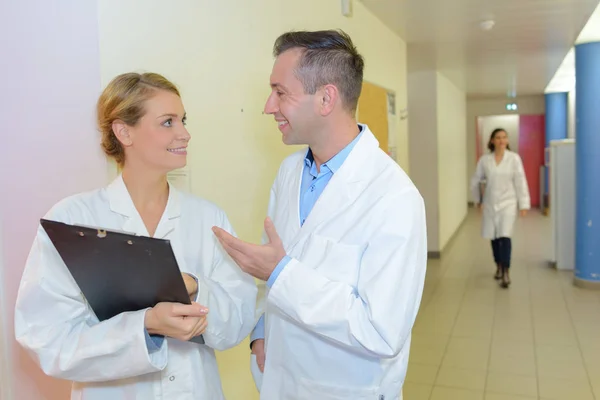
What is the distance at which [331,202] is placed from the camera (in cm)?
150

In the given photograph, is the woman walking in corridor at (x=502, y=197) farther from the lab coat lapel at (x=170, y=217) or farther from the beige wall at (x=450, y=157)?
the lab coat lapel at (x=170, y=217)

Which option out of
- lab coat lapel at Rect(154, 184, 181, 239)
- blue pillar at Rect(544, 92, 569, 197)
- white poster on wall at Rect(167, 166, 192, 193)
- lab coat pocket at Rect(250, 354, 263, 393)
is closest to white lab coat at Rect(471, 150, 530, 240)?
white poster on wall at Rect(167, 166, 192, 193)

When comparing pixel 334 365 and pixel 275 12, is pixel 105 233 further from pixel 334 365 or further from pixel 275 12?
pixel 275 12

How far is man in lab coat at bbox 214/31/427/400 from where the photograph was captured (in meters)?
1.31

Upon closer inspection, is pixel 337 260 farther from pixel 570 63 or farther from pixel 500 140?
pixel 570 63

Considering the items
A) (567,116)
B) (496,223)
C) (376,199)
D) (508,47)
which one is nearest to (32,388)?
(376,199)

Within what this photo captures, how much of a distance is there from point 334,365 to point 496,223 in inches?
197

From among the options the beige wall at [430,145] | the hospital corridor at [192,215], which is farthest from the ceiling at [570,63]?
the hospital corridor at [192,215]

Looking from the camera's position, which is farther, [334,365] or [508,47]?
[508,47]

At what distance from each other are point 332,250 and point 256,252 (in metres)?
0.23

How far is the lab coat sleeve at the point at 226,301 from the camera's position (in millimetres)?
1430

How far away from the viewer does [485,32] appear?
5.44m

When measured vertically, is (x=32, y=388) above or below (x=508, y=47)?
below

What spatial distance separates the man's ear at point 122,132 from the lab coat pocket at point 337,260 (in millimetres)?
619
